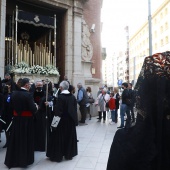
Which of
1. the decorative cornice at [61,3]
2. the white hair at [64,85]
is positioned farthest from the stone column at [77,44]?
the white hair at [64,85]

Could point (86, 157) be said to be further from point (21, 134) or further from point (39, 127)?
point (21, 134)

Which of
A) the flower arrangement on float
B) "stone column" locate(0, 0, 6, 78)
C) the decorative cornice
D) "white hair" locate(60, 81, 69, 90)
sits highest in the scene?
the decorative cornice

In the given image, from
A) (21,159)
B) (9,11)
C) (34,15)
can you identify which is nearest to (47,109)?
(21,159)

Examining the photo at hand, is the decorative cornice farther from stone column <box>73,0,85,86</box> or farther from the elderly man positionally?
the elderly man

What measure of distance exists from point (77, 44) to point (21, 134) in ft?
25.7

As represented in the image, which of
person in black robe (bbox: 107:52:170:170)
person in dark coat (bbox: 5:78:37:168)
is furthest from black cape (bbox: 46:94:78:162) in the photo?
person in black robe (bbox: 107:52:170:170)

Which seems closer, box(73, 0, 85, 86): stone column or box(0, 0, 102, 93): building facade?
box(0, 0, 102, 93): building facade

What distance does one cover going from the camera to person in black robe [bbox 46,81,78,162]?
5.61m

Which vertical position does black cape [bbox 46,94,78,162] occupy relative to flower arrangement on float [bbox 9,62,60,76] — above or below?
below

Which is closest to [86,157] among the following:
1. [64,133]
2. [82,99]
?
[64,133]

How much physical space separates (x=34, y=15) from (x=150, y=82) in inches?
416

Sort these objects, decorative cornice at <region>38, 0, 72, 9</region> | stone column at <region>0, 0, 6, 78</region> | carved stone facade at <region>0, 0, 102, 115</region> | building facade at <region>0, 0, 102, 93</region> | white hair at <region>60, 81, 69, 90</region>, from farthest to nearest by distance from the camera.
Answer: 1. carved stone facade at <region>0, 0, 102, 115</region>
2. decorative cornice at <region>38, 0, 72, 9</region>
3. building facade at <region>0, 0, 102, 93</region>
4. stone column at <region>0, 0, 6, 78</region>
5. white hair at <region>60, 81, 69, 90</region>

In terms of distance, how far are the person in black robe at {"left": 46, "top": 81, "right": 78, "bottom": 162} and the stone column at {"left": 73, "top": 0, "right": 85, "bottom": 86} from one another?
610cm

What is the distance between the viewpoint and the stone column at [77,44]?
12031mm
